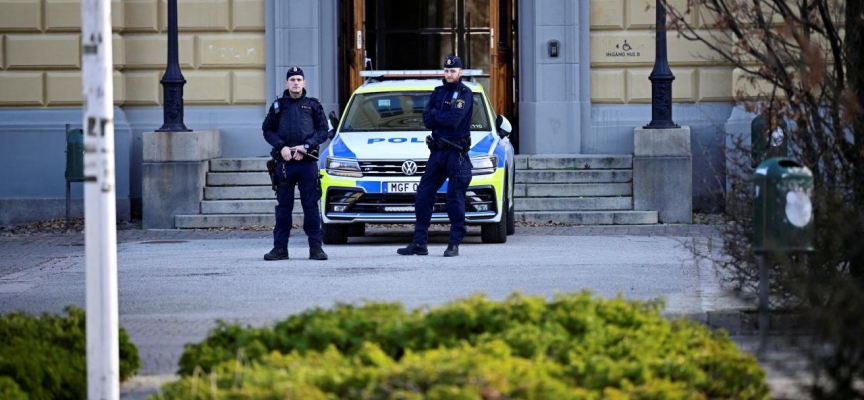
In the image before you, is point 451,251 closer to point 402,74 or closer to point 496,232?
point 496,232

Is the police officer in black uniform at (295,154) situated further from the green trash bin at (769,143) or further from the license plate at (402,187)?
the green trash bin at (769,143)

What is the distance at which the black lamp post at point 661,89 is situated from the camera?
19.1 m

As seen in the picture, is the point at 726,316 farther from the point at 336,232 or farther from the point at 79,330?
the point at 336,232

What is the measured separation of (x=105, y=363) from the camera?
19.0 ft

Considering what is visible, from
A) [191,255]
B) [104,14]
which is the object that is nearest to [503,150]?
[191,255]

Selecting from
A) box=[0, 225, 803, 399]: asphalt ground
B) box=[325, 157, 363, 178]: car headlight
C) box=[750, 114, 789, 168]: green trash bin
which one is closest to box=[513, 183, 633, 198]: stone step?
box=[0, 225, 803, 399]: asphalt ground

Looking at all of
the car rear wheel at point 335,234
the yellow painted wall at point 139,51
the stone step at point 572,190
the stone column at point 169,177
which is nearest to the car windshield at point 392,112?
the car rear wheel at point 335,234

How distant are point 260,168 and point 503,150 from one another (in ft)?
16.9

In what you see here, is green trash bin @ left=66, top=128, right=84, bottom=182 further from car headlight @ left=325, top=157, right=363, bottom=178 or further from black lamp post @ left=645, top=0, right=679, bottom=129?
black lamp post @ left=645, top=0, right=679, bottom=129

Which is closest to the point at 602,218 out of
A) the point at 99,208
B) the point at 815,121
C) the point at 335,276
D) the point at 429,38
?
the point at 429,38

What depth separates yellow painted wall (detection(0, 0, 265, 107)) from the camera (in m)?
20.7

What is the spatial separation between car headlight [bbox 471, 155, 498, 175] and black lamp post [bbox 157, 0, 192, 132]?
514cm

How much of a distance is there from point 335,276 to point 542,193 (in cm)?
695

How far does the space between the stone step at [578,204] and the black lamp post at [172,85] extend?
4.50m
